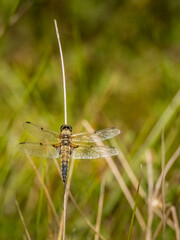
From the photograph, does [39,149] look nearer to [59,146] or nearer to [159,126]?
[59,146]

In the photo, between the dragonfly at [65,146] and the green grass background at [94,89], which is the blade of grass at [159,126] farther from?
the dragonfly at [65,146]

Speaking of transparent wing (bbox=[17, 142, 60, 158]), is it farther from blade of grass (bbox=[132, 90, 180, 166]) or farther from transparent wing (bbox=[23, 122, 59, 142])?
blade of grass (bbox=[132, 90, 180, 166])

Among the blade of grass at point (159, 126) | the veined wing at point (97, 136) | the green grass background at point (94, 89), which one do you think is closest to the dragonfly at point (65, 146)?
the veined wing at point (97, 136)

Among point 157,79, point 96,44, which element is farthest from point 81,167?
point 96,44

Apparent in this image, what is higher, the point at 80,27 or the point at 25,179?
the point at 80,27

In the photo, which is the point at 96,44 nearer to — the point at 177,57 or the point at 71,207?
the point at 177,57

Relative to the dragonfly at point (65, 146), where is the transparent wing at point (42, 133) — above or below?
above

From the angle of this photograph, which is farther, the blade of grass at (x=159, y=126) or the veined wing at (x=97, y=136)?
the blade of grass at (x=159, y=126)
